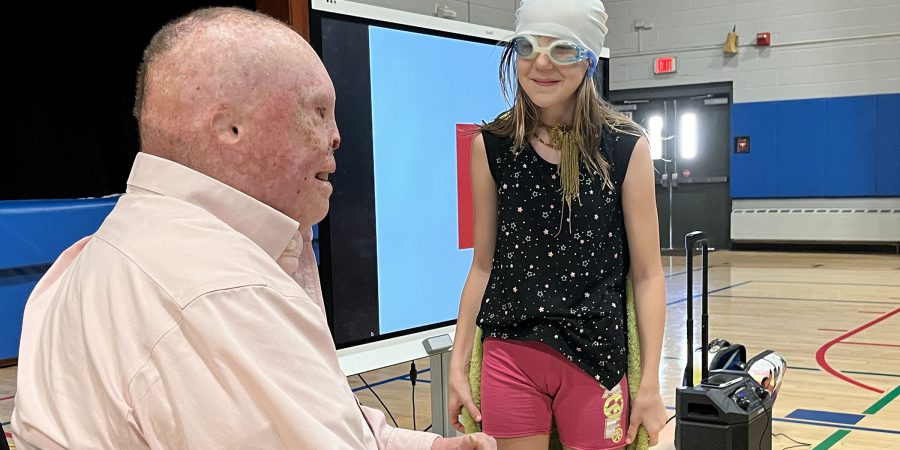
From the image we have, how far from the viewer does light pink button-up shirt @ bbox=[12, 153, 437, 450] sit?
675 mm

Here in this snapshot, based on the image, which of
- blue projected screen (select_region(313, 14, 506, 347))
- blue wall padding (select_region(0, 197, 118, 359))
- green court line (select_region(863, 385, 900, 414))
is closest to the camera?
blue projected screen (select_region(313, 14, 506, 347))

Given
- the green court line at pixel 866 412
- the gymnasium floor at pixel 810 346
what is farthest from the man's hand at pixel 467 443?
the green court line at pixel 866 412

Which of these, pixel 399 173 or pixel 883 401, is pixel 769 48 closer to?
pixel 883 401


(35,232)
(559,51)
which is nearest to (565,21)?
(559,51)

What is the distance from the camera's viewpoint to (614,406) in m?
1.64

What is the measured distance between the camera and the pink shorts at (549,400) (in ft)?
5.32

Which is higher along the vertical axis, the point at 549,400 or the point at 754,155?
the point at 754,155

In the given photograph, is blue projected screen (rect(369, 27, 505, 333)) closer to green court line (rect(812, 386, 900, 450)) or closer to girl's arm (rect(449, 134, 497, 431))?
girl's arm (rect(449, 134, 497, 431))

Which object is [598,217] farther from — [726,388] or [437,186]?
[726,388]

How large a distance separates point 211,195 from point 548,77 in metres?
1.00

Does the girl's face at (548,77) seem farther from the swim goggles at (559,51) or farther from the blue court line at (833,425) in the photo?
the blue court line at (833,425)

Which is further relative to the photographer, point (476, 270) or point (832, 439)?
point (832, 439)

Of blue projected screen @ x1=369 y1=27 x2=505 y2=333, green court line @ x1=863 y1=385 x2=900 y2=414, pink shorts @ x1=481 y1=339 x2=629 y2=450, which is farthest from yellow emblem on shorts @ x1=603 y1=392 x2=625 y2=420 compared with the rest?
green court line @ x1=863 y1=385 x2=900 y2=414

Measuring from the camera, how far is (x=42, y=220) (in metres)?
4.14
